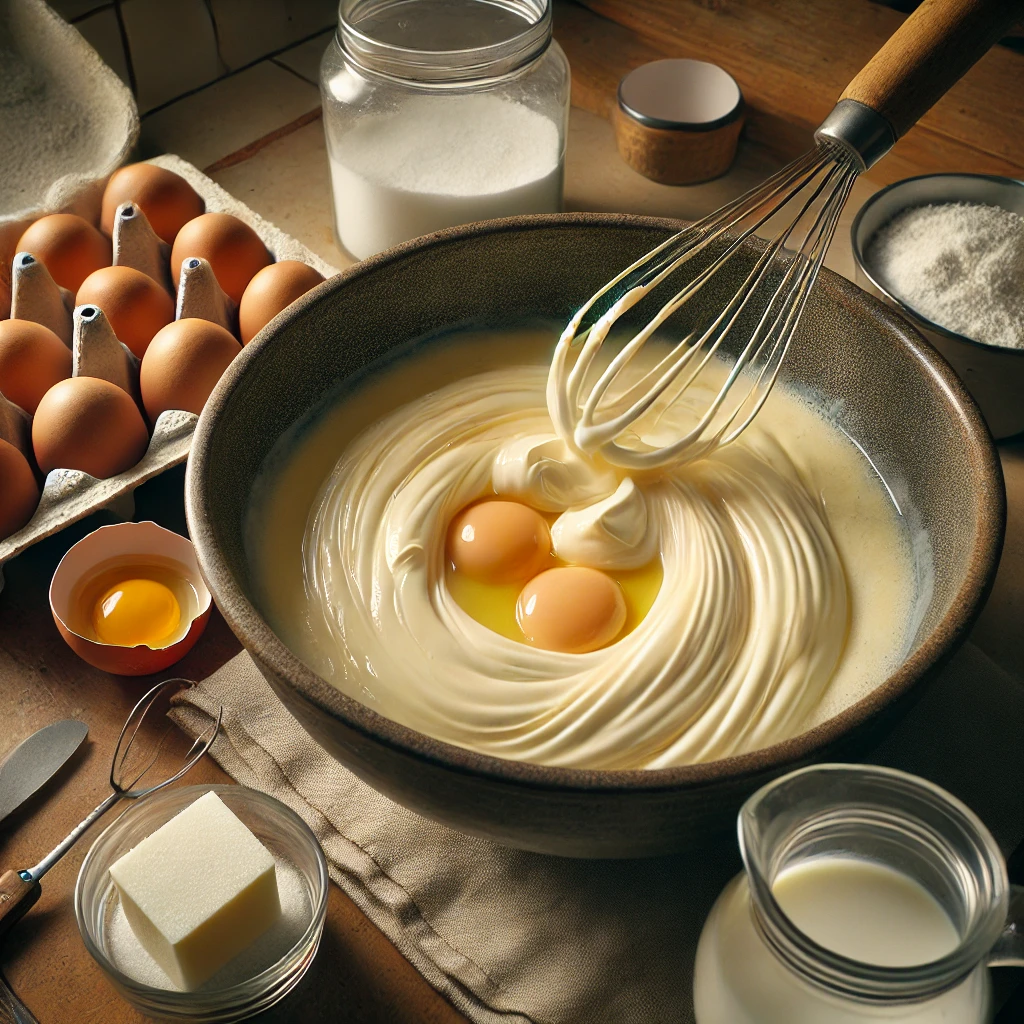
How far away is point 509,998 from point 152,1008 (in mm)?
236

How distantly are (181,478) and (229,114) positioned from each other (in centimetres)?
72

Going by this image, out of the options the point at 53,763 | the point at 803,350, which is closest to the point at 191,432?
the point at 53,763

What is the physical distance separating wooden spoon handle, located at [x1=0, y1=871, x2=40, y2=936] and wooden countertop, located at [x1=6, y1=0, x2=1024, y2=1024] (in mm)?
17

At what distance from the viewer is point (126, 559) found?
0.96m

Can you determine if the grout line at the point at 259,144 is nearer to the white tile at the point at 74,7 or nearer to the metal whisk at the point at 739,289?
the white tile at the point at 74,7

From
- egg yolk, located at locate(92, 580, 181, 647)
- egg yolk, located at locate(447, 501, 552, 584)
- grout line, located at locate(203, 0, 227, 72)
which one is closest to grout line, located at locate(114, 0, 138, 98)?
grout line, located at locate(203, 0, 227, 72)

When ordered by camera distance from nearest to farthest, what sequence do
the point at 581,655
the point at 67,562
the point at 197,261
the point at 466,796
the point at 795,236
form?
1. the point at 466,796
2. the point at 581,655
3. the point at 67,562
4. the point at 197,261
5. the point at 795,236

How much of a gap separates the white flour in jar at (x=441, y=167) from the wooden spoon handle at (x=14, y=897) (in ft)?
2.61

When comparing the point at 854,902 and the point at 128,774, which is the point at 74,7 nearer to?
the point at 128,774

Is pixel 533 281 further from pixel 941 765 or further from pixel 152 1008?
pixel 152 1008

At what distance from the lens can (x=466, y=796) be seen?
0.64 meters

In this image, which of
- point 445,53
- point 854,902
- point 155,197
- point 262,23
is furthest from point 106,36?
point 854,902

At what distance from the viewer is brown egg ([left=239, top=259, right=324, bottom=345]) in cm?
110

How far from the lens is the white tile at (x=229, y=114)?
150 cm
